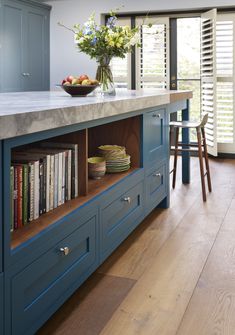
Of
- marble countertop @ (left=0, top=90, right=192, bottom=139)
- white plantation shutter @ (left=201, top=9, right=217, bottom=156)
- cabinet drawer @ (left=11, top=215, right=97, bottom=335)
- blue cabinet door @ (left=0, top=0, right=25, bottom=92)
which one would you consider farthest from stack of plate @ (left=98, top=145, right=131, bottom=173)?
blue cabinet door @ (left=0, top=0, right=25, bottom=92)

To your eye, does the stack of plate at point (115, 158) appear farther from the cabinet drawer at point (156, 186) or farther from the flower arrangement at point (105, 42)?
the flower arrangement at point (105, 42)

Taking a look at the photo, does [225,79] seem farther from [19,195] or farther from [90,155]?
[19,195]

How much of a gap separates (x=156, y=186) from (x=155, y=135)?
36cm

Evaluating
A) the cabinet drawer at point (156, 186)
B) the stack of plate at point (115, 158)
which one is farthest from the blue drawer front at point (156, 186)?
the stack of plate at point (115, 158)

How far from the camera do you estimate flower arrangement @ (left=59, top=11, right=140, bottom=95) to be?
2.87m

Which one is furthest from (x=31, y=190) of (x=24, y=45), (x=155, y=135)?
(x=24, y=45)

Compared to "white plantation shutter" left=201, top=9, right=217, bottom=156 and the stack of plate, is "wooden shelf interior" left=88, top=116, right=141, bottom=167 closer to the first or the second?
the stack of plate

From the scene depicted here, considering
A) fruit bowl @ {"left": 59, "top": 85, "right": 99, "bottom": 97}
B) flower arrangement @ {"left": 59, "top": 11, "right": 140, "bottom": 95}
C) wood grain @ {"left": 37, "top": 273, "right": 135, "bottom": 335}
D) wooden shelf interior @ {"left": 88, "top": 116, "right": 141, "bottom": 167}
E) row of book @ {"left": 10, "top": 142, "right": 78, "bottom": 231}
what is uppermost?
flower arrangement @ {"left": 59, "top": 11, "right": 140, "bottom": 95}

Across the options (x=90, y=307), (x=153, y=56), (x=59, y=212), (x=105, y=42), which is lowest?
(x=90, y=307)

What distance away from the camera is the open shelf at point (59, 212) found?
57.9 inches

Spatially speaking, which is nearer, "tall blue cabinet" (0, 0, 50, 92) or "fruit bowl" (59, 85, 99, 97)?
"fruit bowl" (59, 85, 99, 97)

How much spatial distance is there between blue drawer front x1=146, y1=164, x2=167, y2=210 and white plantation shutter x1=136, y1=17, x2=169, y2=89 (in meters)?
3.19

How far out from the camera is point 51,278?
1.60 meters

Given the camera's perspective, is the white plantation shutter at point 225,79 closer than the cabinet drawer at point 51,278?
No
